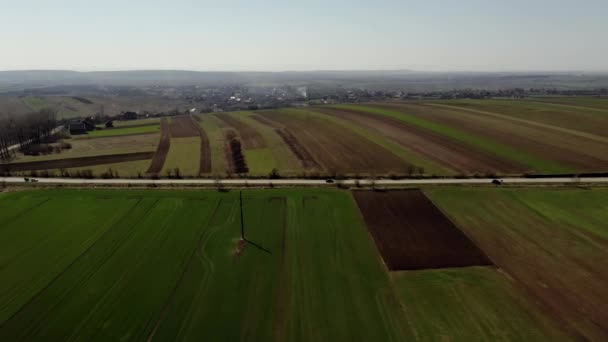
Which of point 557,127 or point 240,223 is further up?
point 557,127

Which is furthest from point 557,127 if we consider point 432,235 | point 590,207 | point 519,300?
point 519,300

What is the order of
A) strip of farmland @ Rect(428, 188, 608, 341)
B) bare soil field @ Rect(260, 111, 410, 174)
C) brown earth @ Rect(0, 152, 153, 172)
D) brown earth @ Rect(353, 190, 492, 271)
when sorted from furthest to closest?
brown earth @ Rect(0, 152, 153, 172) < bare soil field @ Rect(260, 111, 410, 174) < brown earth @ Rect(353, 190, 492, 271) < strip of farmland @ Rect(428, 188, 608, 341)

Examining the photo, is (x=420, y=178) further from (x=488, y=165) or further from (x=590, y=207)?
(x=590, y=207)

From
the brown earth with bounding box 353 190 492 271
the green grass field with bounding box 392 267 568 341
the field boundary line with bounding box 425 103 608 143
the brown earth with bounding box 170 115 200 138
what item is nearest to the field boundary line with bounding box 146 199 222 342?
the green grass field with bounding box 392 267 568 341

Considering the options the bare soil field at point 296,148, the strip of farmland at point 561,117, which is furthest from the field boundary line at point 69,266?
the strip of farmland at point 561,117

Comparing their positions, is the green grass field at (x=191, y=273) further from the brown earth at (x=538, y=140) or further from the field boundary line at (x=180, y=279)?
the brown earth at (x=538, y=140)

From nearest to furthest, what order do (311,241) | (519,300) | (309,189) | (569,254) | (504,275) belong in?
(519,300), (504,275), (569,254), (311,241), (309,189)

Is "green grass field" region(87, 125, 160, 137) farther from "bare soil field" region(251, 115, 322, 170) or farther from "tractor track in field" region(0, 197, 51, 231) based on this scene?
"tractor track in field" region(0, 197, 51, 231)
